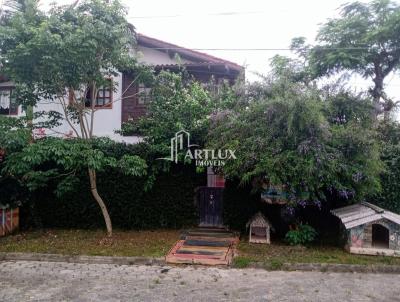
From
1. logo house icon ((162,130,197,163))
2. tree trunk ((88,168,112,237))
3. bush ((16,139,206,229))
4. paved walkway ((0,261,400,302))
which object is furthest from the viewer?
bush ((16,139,206,229))

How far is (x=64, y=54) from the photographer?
728 cm

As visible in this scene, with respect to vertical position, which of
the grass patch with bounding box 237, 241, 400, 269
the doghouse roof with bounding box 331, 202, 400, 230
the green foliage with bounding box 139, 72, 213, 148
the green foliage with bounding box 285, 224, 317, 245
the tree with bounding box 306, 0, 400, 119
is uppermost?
the tree with bounding box 306, 0, 400, 119

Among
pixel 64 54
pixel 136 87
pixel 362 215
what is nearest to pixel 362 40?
pixel 362 215

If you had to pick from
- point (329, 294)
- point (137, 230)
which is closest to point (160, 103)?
point (137, 230)

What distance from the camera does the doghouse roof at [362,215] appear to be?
288 inches

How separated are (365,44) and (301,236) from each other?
291 inches

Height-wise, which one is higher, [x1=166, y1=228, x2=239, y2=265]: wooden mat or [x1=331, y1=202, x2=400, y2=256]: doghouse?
[x1=331, y1=202, x2=400, y2=256]: doghouse

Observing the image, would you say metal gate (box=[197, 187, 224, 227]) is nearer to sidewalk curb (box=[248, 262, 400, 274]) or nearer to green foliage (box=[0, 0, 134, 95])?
sidewalk curb (box=[248, 262, 400, 274])

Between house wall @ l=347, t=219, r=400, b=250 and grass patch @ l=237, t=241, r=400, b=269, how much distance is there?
0.30 m

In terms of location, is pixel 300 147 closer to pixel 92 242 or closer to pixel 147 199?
pixel 147 199

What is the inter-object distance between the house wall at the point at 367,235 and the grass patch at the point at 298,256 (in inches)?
11.7

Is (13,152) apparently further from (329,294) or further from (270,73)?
(329,294)

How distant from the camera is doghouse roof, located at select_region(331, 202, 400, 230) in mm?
7312

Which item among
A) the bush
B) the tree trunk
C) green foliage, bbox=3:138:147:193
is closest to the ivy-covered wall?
the bush
